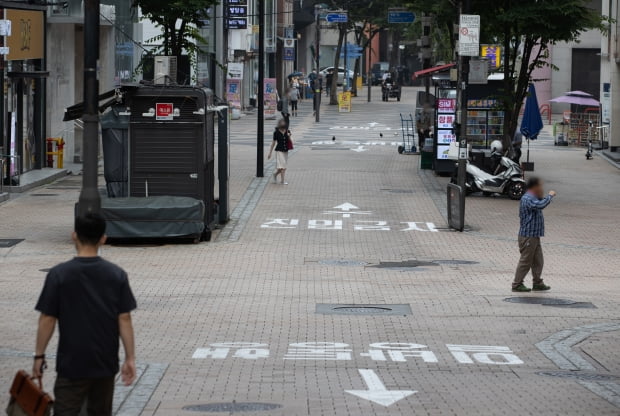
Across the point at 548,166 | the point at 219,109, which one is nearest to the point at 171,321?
the point at 219,109

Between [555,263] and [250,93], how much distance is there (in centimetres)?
5685

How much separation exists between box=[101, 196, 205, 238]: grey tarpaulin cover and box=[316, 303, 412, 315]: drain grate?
6162 mm

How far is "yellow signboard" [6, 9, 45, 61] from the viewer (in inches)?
1206

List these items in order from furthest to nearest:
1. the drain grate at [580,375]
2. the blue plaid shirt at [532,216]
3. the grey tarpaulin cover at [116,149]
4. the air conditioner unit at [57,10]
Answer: the air conditioner unit at [57,10], the grey tarpaulin cover at [116,149], the blue plaid shirt at [532,216], the drain grate at [580,375]

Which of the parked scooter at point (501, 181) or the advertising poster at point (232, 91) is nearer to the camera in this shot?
the parked scooter at point (501, 181)

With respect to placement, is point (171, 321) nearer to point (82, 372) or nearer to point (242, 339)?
point (242, 339)

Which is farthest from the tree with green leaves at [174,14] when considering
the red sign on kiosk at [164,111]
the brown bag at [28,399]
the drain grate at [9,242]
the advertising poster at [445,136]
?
the brown bag at [28,399]

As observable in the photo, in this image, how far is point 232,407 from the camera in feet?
33.8

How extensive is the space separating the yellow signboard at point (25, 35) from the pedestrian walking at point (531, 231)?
16296 millimetres

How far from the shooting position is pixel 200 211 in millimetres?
22406

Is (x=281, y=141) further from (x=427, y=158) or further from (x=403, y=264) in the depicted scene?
(x=403, y=264)

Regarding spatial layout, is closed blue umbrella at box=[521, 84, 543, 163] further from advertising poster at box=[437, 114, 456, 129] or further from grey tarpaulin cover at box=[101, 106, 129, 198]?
grey tarpaulin cover at box=[101, 106, 129, 198]

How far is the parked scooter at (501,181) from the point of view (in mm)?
31234

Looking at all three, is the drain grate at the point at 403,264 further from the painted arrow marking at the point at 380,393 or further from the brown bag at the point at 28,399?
the brown bag at the point at 28,399
